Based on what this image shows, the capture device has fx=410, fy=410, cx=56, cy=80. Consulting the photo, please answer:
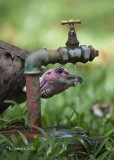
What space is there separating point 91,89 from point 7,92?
1.86 m

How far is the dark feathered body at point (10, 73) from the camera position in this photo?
2.94 meters

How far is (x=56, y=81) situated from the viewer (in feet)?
8.98

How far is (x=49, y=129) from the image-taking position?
274cm

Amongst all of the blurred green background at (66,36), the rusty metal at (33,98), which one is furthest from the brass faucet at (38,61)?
the blurred green background at (66,36)

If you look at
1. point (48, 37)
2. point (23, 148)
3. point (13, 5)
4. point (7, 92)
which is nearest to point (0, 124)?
point (7, 92)

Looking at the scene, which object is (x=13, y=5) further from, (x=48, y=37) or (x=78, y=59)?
(x=78, y=59)

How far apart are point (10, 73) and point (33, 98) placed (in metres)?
0.43

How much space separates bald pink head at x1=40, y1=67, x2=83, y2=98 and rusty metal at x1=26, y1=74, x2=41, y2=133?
0.16 metres

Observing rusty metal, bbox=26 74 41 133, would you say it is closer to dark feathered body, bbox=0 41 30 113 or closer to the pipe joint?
the pipe joint

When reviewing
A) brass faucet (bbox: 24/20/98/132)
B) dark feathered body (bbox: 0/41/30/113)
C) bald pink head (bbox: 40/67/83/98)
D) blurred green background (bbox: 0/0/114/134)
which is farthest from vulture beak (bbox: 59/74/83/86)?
blurred green background (bbox: 0/0/114/134)

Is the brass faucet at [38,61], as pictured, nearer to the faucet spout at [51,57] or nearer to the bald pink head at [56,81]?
the faucet spout at [51,57]

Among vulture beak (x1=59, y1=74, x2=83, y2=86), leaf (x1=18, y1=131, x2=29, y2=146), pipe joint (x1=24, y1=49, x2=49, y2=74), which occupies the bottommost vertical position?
leaf (x1=18, y1=131, x2=29, y2=146)

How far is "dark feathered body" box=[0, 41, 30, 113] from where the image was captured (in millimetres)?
2943

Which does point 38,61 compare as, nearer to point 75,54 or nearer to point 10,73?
point 75,54
